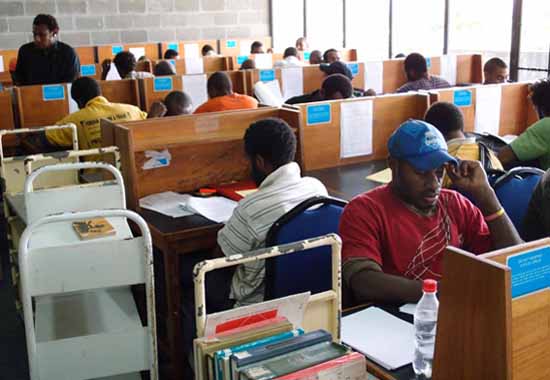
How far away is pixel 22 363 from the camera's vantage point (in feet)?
9.23

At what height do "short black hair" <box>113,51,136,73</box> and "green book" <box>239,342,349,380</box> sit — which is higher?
"short black hair" <box>113,51,136,73</box>

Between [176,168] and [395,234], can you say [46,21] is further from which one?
[395,234]

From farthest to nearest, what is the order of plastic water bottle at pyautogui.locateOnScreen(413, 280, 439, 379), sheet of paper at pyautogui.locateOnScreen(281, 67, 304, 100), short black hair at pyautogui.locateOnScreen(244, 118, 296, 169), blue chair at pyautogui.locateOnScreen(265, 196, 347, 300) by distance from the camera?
sheet of paper at pyautogui.locateOnScreen(281, 67, 304, 100), short black hair at pyautogui.locateOnScreen(244, 118, 296, 169), blue chair at pyautogui.locateOnScreen(265, 196, 347, 300), plastic water bottle at pyautogui.locateOnScreen(413, 280, 439, 379)

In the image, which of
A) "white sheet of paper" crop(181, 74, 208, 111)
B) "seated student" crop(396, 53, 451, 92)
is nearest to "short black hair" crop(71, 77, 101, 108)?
"white sheet of paper" crop(181, 74, 208, 111)

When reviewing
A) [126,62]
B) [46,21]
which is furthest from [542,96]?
[126,62]

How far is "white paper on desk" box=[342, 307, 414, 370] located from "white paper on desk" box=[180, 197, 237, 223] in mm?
1068

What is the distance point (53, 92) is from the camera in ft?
15.4

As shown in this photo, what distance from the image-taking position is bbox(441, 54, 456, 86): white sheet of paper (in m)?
6.10

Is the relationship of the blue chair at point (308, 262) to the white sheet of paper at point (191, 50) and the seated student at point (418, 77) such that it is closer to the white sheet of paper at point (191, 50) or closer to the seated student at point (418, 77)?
the seated student at point (418, 77)

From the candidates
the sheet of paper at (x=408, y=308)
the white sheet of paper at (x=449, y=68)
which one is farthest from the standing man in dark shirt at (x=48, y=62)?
the sheet of paper at (x=408, y=308)

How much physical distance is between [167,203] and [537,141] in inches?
66.4

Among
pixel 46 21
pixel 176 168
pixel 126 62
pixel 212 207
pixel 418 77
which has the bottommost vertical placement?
pixel 212 207

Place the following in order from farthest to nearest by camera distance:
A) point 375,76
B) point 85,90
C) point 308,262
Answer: point 375,76
point 85,90
point 308,262

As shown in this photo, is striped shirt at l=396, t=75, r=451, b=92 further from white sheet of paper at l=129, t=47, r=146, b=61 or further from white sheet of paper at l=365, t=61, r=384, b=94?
white sheet of paper at l=129, t=47, r=146, b=61
